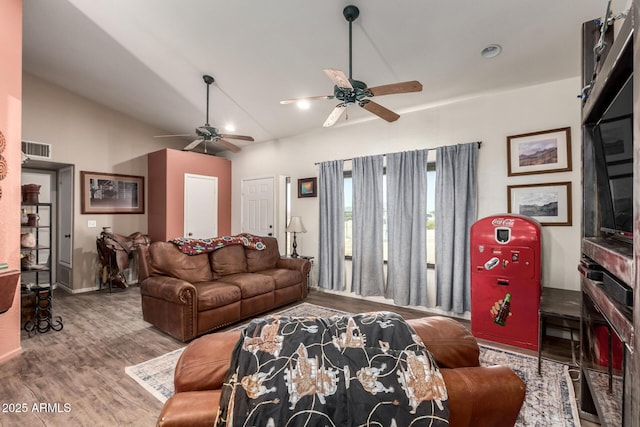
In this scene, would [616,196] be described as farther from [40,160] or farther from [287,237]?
[40,160]

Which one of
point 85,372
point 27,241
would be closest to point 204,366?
point 85,372

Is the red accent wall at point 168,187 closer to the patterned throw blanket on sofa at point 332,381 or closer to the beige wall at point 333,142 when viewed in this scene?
the beige wall at point 333,142

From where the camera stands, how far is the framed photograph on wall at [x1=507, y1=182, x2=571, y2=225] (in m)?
3.10

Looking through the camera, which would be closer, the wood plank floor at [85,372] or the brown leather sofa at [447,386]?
the brown leather sofa at [447,386]

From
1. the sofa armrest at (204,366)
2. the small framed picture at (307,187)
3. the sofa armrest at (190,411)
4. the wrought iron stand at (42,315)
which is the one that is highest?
the small framed picture at (307,187)

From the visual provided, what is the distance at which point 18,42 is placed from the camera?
2752mm

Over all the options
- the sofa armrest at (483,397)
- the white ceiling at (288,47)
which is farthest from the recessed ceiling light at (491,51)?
the sofa armrest at (483,397)

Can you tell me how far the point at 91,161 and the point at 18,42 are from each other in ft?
9.13

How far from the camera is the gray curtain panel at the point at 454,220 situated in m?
3.62

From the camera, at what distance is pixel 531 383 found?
7.51 ft

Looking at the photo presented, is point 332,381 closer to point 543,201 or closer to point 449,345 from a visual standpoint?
point 449,345

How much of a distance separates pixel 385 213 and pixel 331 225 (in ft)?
3.11

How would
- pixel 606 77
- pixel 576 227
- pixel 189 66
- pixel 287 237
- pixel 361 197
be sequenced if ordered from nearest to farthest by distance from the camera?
pixel 606 77 < pixel 576 227 < pixel 189 66 < pixel 361 197 < pixel 287 237

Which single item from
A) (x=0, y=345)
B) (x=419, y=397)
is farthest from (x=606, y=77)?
(x=0, y=345)
